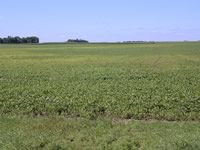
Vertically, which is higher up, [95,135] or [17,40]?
[95,135]

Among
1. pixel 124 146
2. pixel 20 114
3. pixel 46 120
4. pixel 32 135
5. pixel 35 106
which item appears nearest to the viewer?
pixel 124 146

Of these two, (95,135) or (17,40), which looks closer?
(95,135)

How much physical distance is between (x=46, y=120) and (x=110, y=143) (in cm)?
365

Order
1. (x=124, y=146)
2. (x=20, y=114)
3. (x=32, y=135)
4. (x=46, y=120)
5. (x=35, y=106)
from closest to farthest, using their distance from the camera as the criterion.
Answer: (x=124, y=146) < (x=32, y=135) < (x=46, y=120) < (x=20, y=114) < (x=35, y=106)

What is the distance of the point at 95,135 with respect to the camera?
9875 mm

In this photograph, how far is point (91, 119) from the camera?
12867 millimetres

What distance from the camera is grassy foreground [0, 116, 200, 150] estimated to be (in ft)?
28.8

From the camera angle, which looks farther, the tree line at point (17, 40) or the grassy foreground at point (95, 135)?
the tree line at point (17, 40)

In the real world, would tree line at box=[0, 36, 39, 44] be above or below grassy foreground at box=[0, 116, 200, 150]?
below

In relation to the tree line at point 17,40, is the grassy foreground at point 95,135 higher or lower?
higher

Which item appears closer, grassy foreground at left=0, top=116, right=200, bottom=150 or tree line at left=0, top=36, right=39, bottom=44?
grassy foreground at left=0, top=116, right=200, bottom=150

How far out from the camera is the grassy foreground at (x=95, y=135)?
877 cm


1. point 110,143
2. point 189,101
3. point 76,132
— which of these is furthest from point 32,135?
point 189,101

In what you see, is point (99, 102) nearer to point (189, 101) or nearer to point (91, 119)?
point (91, 119)
